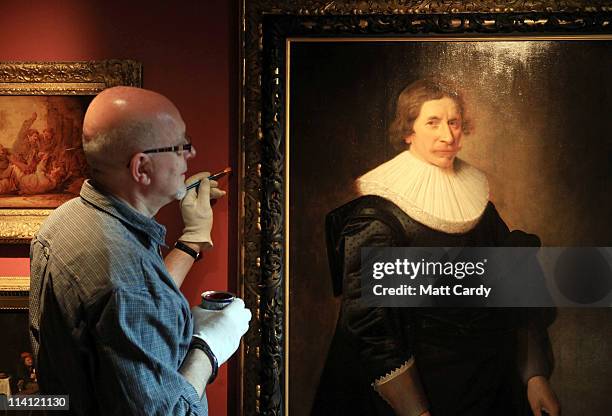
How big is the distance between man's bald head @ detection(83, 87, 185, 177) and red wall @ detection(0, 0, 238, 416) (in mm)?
1157

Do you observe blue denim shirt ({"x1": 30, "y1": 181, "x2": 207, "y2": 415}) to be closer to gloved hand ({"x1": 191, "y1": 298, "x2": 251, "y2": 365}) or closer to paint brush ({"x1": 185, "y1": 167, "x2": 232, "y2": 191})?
gloved hand ({"x1": 191, "y1": 298, "x2": 251, "y2": 365})

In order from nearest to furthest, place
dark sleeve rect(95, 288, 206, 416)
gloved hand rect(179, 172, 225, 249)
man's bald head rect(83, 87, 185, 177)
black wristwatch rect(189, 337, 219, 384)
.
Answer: dark sleeve rect(95, 288, 206, 416), man's bald head rect(83, 87, 185, 177), black wristwatch rect(189, 337, 219, 384), gloved hand rect(179, 172, 225, 249)

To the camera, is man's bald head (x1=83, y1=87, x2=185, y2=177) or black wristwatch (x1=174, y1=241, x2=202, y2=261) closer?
man's bald head (x1=83, y1=87, x2=185, y2=177)

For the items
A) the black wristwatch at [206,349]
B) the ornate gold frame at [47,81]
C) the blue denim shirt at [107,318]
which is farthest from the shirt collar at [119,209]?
the ornate gold frame at [47,81]

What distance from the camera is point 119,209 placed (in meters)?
1.41

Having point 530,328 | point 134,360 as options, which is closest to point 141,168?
point 134,360

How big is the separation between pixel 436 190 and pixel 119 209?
4.90 feet

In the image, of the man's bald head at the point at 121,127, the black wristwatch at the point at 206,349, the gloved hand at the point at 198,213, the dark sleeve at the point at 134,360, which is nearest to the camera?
the dark sleeve at the point at 134,360

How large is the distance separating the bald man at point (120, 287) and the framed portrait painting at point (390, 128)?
100cm

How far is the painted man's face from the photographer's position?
254 centimetres

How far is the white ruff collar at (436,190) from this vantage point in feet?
8.34

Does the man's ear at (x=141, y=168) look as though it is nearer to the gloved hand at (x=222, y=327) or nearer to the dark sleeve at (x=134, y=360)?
the dark sleeve at (x=134, y=360)

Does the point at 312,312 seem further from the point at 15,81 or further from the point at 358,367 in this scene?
the point at 15,81

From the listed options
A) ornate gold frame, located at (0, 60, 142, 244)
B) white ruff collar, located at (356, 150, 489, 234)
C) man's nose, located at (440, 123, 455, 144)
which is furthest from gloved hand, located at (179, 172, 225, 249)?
man's nose, located at (440, 123, 455, 144)
